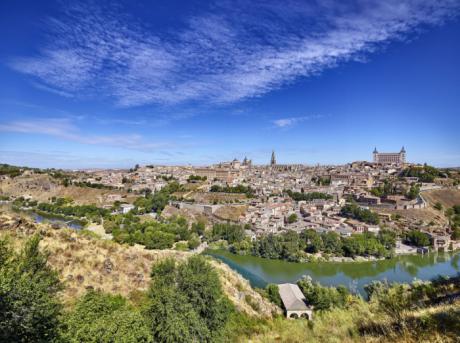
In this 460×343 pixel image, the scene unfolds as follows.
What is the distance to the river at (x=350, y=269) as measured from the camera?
53.0 feet

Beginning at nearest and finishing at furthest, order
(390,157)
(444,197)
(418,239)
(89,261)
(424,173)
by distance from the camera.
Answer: (89,261), (418,239), (444,197), (424,173), (390,157)

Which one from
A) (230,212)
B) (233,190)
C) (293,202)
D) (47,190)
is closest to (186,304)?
(230,212)

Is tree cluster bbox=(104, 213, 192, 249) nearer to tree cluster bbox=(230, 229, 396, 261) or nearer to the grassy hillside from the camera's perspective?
tree cluster bbox=(230, 229, 396, 261)

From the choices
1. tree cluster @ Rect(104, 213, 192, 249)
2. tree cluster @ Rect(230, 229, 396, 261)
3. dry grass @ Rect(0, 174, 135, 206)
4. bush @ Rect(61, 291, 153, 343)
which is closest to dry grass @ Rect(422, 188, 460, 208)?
tree cluster @ Rect(230, 229, 396, 261)

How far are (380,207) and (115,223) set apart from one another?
29906 mm

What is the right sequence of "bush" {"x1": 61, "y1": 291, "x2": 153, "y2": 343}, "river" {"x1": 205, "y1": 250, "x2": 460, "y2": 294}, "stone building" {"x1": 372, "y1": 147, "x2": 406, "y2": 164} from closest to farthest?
1. "bush" {"x1": 61, "y1": 291, "x2": 153, "y2": 343}
2. "river" {"x1": 205, "y1": 250, "x2": 460, "y2": 294}
3. "stone building" {"x1": 372, "y1": 147, "x2": 406, "y2": 164}

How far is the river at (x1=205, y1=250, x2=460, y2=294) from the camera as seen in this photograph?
16.1m

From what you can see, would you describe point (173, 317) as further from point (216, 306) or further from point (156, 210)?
point (156, 210)

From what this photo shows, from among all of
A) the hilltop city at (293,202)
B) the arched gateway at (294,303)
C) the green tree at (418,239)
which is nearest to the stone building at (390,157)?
the hilltop city at (293,202)

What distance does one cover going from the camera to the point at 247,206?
107 feet

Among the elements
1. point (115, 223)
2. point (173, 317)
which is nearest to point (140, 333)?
point (173, 317)

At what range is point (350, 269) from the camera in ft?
58.7

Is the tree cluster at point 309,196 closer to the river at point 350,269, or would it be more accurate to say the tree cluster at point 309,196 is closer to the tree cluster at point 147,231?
the river at point 350,269

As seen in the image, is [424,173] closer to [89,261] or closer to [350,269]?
[350,269]
